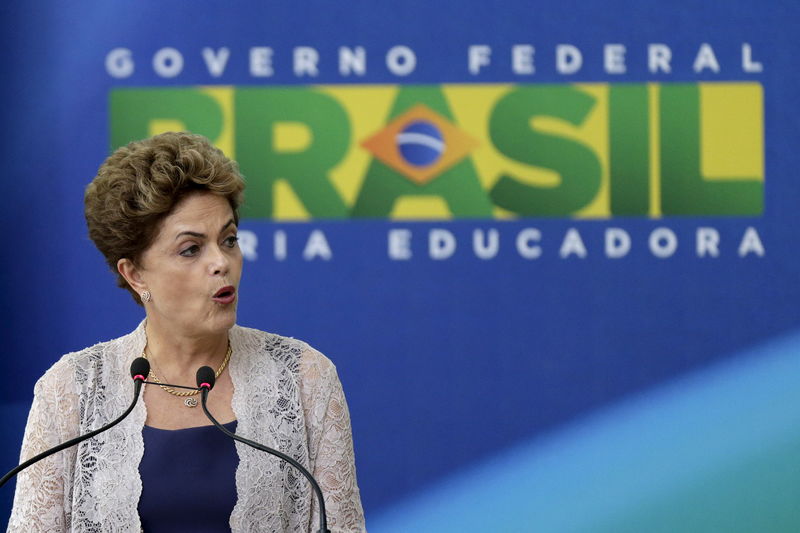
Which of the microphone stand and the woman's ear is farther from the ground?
the woman's ear

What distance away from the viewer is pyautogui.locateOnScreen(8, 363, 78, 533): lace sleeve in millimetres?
1913

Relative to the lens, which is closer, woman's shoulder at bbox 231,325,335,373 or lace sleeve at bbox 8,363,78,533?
lace sleeve at bbox 8,363,78,533

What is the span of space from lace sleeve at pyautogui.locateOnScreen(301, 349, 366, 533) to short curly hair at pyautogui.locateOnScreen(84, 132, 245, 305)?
354 millimetres

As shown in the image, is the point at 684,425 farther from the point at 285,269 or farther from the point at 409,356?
the point at 285,269

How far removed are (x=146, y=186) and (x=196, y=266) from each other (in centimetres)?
17

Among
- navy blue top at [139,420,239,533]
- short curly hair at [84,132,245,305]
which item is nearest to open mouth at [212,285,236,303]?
short curly hair at [84,132,245,305]

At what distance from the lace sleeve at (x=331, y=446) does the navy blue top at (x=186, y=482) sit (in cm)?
16

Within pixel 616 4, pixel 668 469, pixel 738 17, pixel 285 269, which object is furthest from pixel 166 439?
pixel 738 17

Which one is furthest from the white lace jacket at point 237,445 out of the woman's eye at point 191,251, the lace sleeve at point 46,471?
the woman's eye at point 191,251

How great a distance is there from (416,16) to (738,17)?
1.00 m

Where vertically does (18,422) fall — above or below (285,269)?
below

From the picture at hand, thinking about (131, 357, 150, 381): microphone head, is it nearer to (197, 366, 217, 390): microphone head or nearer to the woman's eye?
(197, 366, 217, 390): microphone head

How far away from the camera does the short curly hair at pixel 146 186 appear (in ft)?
6.31

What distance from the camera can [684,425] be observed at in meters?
3.30
